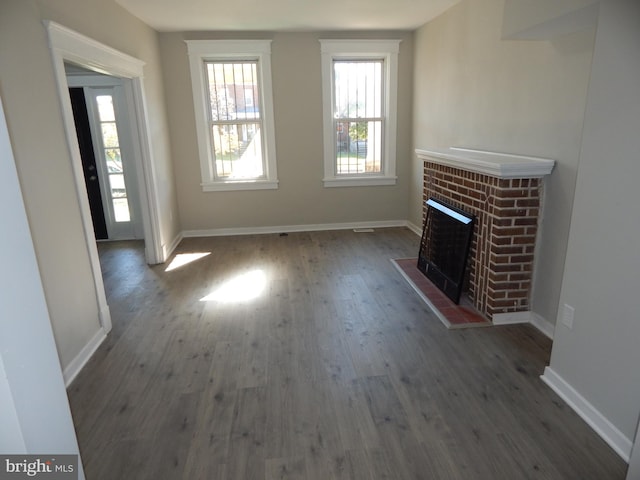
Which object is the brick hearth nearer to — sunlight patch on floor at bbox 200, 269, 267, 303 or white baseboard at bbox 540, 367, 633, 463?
white baseboard at bbox 540, 367, 633, 463

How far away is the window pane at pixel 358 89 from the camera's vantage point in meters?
5.58

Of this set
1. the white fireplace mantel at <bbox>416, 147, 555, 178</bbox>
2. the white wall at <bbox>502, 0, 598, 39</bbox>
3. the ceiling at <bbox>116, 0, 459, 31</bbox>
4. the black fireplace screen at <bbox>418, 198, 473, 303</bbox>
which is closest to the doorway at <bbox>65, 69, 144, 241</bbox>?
the ceiling at <bbox>116, 0, 459, 31</bbox>

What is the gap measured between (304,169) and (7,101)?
393cm

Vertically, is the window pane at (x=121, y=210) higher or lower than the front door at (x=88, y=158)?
lower

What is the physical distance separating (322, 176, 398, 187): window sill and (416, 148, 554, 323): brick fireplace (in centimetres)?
242

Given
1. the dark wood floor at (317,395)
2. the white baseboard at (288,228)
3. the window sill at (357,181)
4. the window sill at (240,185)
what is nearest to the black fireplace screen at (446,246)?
the dark wood floor at (317,395)

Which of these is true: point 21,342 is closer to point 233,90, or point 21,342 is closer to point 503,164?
point 503,164

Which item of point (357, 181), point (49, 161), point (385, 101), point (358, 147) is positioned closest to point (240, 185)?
point (357, 181)

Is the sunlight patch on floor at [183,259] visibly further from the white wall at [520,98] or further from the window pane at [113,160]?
the white wall at [520,98]

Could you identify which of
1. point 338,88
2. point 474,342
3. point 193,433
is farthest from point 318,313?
point 338,88

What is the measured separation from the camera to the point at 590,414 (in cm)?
209

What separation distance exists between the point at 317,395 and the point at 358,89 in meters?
4.50

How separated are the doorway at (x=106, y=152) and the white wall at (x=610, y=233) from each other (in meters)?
5.25

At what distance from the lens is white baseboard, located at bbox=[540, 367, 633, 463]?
1896mm
